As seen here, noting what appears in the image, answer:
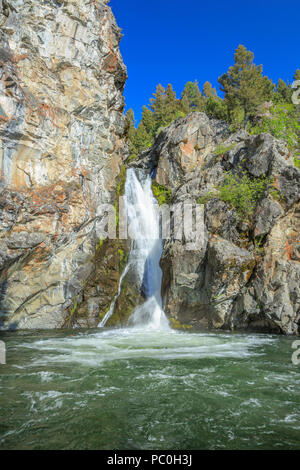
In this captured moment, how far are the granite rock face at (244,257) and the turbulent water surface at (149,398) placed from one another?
4.08m

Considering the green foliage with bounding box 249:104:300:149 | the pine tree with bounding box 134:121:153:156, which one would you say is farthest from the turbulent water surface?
the pine tree with bounding box 134:121:153:156

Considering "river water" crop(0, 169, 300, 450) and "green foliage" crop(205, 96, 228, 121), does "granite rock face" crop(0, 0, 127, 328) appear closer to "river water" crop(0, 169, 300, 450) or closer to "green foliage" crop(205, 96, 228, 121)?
"river water" crop(0, 169, 300, 450)

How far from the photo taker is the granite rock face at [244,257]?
14.1 metres

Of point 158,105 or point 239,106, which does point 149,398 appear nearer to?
point 239,106

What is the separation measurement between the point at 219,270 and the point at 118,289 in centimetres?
673

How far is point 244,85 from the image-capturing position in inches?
1234

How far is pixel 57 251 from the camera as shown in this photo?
1711cm

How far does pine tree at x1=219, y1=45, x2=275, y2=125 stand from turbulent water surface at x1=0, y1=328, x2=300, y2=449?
28577 mm

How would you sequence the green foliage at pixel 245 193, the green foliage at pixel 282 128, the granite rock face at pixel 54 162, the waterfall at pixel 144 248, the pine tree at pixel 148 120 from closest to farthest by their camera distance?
1. the granite rock face at pixel 54 162
2. the green foliage at pixel 245 193
3. the waterfall at pixel 144 248
4. the green foliage at pixel 282 128
5. the pine tree at pixel 148 120

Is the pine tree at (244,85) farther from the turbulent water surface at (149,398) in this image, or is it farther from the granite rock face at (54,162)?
the turbulent water surface at (149,398)

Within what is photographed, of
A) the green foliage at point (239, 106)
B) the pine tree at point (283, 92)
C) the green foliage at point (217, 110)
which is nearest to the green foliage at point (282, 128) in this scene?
the green foliage at point (239, 106)

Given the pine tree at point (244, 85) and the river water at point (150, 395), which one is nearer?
the river water at point (150, 395)

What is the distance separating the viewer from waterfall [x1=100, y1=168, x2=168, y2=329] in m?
18.1
